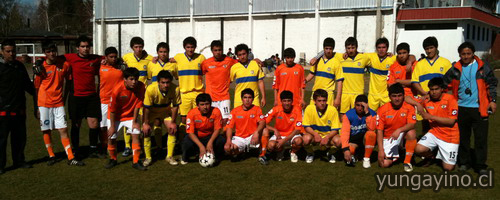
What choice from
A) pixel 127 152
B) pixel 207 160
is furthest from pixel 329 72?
pixel 127 152

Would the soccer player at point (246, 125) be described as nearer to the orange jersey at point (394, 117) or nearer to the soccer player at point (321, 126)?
the soccer player at point (321, 126)

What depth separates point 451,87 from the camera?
662cm

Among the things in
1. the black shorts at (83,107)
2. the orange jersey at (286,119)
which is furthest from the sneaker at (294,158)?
the black shorts at (83,107)

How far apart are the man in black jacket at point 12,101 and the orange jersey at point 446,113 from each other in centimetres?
660

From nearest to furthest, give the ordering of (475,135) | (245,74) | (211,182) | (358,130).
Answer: (211,182)
(475,135)
(358,130)
(245,74)

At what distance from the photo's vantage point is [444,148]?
6336 millimetres

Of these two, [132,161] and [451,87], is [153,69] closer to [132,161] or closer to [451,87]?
[132,161]

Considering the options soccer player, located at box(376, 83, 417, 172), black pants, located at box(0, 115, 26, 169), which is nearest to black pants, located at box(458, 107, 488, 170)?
soccer player, located at box(376, 83, 417, 172)

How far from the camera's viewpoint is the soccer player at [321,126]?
6.77m

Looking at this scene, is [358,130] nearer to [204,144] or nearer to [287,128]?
[287,128]

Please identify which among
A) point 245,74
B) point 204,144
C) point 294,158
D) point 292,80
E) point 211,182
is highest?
point 245,74

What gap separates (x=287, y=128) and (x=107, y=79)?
3437 mm

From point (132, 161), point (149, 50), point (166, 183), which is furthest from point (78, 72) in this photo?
point (149, 50)

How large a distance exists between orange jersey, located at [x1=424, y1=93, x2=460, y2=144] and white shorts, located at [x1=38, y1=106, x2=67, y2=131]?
20.1ft
